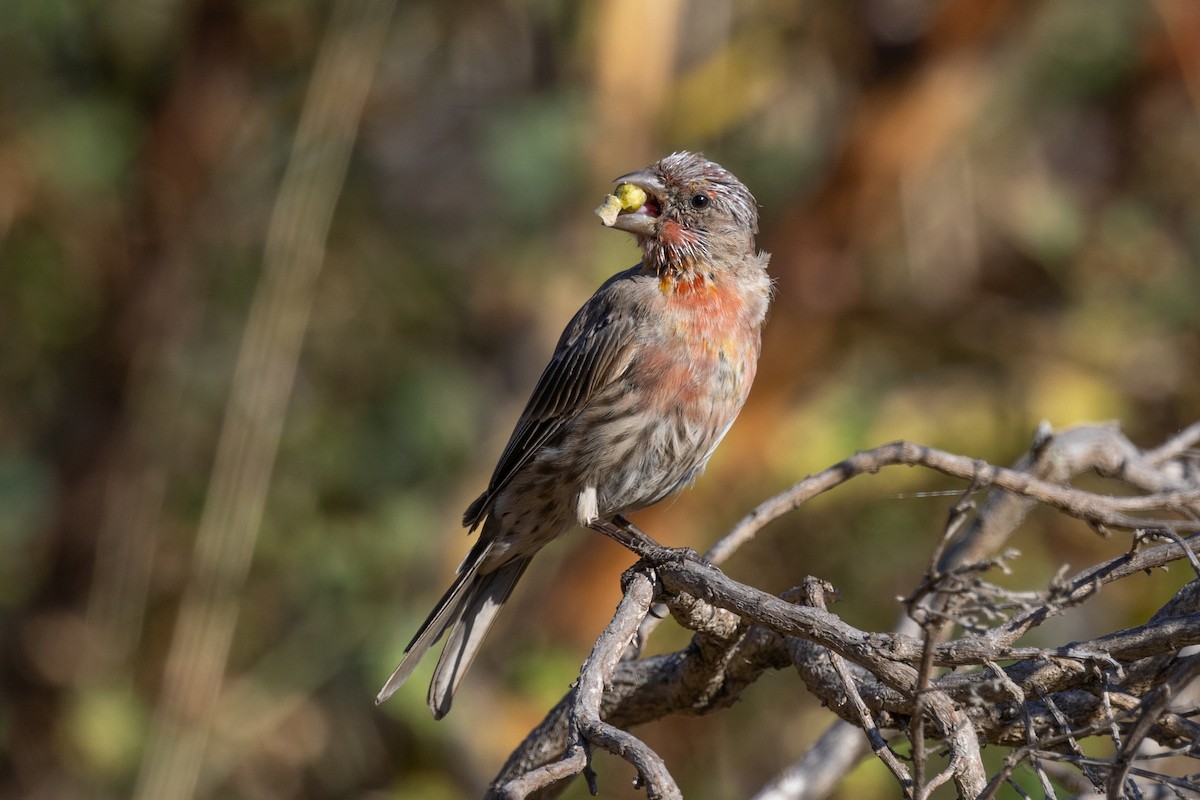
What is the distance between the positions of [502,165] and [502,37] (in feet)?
4.77

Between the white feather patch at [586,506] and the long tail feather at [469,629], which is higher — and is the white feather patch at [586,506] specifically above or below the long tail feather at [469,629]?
above

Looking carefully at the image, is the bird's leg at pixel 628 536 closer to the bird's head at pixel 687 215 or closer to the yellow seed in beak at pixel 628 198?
the bird's head at pixel 687 215

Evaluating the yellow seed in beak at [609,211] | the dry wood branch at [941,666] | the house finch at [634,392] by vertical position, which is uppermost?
the yellow seed in beak at [609,211]

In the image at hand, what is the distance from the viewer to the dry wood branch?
6.40 feet

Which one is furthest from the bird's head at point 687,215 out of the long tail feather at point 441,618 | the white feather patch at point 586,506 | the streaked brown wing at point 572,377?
the long tail feather at point 441,618

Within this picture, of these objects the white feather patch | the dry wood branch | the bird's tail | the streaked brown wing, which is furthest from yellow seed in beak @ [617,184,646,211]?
the dry wood branch

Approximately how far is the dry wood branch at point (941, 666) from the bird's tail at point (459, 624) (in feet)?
2.56

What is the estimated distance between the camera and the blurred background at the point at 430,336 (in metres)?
5.54

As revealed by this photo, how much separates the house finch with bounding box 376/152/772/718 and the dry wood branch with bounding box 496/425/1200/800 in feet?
2.58

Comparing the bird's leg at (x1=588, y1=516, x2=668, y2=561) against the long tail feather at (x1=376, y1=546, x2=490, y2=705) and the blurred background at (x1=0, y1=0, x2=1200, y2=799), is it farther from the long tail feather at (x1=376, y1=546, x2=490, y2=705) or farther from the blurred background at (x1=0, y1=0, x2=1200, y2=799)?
A: the blurred background at (x1=0, y1=0, x2=1200, y2=799)

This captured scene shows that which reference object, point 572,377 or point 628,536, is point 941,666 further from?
point 572,377

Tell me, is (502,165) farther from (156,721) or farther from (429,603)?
(156,721)

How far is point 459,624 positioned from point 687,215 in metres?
1.40

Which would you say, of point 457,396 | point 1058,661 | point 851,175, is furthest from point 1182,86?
point 1058,661
